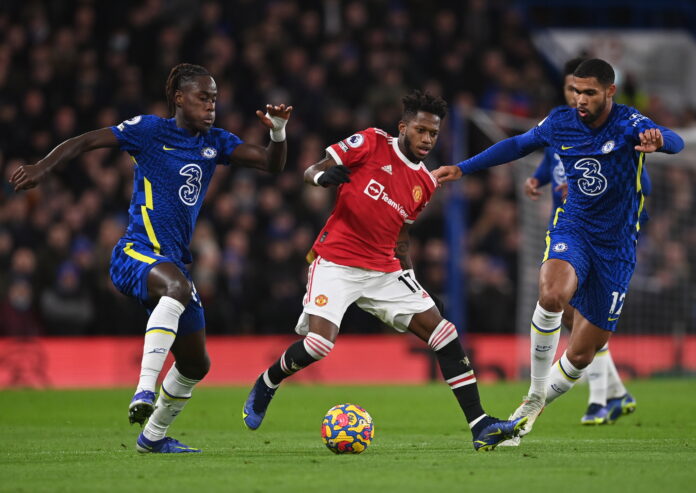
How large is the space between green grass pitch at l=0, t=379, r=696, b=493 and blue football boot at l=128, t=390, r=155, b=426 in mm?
317

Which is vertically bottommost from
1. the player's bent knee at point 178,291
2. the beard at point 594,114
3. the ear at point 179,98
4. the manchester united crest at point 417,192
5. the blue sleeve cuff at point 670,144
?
the player's bent knee at point 178,291

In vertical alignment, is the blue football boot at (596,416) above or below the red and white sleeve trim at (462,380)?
below

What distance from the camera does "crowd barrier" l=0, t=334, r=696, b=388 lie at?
16906 millimetres

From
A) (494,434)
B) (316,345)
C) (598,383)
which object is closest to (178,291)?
(316,345)

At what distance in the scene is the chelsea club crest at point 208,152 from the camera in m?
8.29

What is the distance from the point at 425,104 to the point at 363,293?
1449 millimetres

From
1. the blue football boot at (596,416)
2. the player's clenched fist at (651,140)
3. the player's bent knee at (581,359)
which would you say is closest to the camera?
the player's clenched fist at (651,140)

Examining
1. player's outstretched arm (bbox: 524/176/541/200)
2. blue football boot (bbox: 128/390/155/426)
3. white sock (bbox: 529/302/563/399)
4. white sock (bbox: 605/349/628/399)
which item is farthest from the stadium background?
blue football boot (bbox: 128/390/155/426)

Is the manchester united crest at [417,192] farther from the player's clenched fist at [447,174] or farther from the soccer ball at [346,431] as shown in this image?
the soccer ball at [346,431]

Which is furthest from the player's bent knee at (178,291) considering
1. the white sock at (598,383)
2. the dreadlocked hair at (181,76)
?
the white sock at (598,383)

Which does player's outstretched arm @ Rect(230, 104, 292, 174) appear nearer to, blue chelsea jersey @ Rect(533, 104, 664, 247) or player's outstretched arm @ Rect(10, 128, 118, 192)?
player's outstretched arm @ Rect(10, 128, 118, 192)

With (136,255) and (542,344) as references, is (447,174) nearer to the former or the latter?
(542,344)

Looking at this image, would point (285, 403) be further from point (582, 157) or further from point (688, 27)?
point (688, 27)

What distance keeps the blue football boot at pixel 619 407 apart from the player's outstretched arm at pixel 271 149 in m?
4.44
